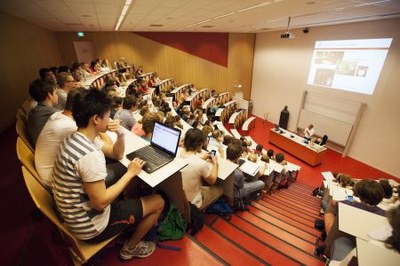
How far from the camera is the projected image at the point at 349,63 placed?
609cm

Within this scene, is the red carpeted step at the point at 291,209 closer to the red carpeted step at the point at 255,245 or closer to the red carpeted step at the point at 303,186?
the red carpeted step at the point at 255,245

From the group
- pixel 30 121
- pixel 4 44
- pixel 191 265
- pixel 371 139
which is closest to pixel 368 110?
pixel 371 139

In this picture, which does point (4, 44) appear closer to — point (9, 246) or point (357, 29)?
point (9, 246)

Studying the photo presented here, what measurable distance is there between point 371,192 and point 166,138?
7.50 feet

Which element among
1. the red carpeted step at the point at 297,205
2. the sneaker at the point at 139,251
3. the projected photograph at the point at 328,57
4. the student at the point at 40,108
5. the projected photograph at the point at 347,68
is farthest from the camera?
the projected photograph at the point at 328,57

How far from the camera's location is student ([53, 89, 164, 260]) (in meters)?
1.24

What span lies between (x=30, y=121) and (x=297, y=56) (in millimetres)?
9481

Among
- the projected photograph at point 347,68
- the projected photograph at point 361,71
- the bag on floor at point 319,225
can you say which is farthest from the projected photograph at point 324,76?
the bag on floor at point 319,225

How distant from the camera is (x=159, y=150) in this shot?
2004 mm

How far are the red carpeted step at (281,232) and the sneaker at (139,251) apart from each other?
128 cm

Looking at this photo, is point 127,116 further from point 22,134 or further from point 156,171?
point 156,171

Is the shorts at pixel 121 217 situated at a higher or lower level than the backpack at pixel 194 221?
higher

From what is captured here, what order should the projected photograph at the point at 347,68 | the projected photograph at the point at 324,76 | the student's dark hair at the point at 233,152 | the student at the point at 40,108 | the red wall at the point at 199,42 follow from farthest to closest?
the red wall at the point at 199,42 < the projected photograph at the point at 324,76 < the projected photograph at the point at 347,68 < the student's dark hair at the point at 233,152 < the student at the point at 40,108

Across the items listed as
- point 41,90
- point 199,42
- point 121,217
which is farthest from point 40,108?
point 199,42
